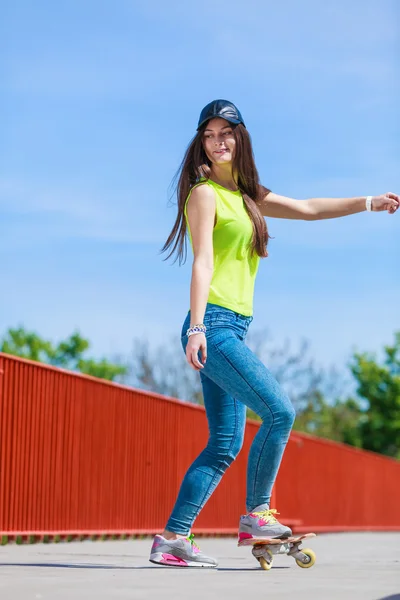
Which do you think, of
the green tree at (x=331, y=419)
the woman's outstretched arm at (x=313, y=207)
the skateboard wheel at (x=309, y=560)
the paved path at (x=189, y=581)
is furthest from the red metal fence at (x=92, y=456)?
the green tree at (x=331, y=419)

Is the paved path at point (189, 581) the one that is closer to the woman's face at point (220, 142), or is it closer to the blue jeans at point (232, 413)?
the blue jeans at point (232, 413)

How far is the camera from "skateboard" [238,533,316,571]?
4.72 m

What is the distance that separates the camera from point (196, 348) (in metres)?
4.56

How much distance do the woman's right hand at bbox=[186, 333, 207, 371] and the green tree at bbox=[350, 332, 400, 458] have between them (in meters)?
50.0

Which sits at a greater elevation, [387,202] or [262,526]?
[387,202]

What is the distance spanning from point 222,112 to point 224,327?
99 centimetres

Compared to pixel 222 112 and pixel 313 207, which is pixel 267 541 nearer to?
pixel 313 207

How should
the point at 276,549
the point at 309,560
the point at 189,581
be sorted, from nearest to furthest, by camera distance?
1. the point at 189,581
2. the point at 276,549
3. the point at 309,560

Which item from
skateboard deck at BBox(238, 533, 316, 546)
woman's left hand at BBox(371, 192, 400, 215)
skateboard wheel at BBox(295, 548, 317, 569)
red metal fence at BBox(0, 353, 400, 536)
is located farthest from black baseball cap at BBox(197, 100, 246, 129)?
red metal fence at BBox(0, 353, 400, 536)

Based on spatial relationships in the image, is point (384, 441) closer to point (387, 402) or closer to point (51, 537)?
point (387, 402)

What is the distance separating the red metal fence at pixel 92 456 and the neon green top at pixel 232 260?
3.75 meters

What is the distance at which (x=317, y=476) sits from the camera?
1970 centimetres

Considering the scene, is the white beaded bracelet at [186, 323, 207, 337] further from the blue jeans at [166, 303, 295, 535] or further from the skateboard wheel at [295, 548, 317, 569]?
the skateboard wheel at [295, 548, 317, 569]

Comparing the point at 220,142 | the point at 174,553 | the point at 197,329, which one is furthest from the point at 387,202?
the point at 174,553
